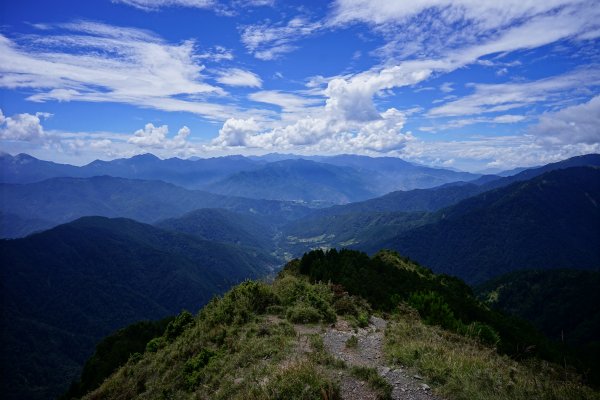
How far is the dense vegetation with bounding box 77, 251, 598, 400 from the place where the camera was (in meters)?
11.7

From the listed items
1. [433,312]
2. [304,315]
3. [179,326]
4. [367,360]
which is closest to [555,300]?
[433,312]

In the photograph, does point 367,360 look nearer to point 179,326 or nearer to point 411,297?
point 411,297

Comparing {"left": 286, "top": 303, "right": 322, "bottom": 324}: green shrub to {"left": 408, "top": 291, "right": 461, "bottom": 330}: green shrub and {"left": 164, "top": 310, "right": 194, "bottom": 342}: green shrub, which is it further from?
{"left": 164, "top": 310, "right": 194, "bottom": 342}: green shrub

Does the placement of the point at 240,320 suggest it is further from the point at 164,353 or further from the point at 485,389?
the point at 485,389

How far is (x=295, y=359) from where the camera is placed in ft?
47.2

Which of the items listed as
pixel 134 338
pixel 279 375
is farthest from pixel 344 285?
pixel 134 338

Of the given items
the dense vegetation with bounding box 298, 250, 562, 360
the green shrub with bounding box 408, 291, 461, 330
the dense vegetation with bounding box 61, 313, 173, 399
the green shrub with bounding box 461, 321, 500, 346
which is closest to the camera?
the green shrub with bounding box 461, 321, 500, 346

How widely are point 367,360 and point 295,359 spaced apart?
3.03 metres

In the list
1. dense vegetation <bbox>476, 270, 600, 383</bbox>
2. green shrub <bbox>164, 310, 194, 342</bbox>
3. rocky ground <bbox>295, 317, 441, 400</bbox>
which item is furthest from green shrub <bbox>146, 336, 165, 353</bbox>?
dense vegetation <bbox>476, 270, 600, 383</bbox>

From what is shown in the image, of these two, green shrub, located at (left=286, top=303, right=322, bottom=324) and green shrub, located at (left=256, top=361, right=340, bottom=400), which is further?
green shrub, located at (left=286, top=303, right=322, bottom=324)

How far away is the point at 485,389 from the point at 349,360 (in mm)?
5285

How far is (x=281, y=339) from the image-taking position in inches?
671

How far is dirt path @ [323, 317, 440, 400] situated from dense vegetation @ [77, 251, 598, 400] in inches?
14.7

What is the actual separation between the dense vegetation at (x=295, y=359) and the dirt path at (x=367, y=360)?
1.23 feet
